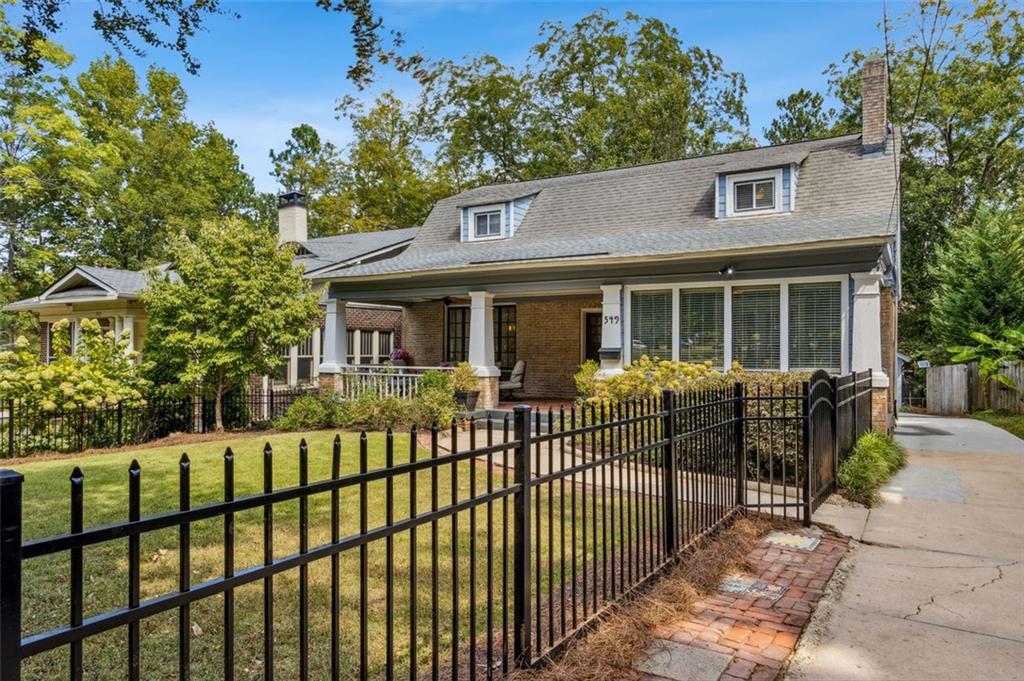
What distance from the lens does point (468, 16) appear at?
617 cm

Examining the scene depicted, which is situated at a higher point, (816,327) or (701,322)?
(701,322)

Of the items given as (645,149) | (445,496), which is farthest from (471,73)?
(445,496)

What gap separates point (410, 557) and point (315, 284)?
15413 millimetres

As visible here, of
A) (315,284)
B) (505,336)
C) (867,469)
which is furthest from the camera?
(505,336)

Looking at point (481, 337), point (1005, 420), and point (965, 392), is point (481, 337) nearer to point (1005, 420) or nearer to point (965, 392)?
point (1005, 420)

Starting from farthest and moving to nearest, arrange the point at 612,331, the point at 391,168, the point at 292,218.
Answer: the point at 391,168 → the point at 292,218 → the point at 612,331

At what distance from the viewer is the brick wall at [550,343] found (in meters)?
17.2

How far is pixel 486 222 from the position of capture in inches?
686

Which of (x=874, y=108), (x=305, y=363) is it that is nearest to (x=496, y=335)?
(x=305, y=363)

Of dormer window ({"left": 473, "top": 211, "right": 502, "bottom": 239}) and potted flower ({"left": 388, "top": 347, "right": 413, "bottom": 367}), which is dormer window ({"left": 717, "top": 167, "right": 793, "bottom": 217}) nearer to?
dormer window ({"left": 473, "top": 211, "right": 502, "bottom": 239})

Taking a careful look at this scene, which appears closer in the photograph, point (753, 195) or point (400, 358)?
point (753, 195)

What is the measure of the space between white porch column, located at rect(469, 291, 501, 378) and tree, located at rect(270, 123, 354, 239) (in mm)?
22839

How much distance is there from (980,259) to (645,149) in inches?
594

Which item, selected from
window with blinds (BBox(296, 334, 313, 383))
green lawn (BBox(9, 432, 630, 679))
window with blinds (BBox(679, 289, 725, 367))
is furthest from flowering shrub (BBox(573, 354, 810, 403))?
window with blinds (BBox(296, 334, 313, 383))
